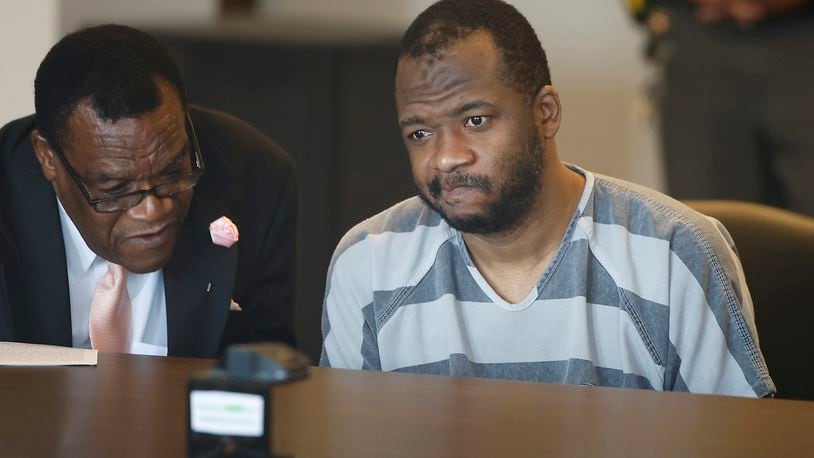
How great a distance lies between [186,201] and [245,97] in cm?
187

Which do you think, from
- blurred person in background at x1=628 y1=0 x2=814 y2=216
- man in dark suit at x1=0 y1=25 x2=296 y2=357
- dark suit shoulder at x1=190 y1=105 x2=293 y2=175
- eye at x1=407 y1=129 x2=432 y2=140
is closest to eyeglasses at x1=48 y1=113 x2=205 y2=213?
man in dark suit at x1=0 y1=25 x2=296 y2=357

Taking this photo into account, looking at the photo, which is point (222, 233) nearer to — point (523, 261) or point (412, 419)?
point (523, 261)

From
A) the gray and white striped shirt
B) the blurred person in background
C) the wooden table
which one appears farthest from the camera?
the blurred person in background

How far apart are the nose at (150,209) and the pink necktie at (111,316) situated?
19cm

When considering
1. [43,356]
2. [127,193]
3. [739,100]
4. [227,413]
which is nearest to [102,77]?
[127,193]

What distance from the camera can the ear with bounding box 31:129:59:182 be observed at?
2.08 meters

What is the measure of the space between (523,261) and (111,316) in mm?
713

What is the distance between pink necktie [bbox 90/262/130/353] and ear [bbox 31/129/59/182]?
0.20 metres

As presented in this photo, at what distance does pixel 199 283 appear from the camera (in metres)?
2.14

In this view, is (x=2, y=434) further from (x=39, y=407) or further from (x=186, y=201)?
(x=186, y=201)

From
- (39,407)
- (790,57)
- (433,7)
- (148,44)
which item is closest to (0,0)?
(148,44)

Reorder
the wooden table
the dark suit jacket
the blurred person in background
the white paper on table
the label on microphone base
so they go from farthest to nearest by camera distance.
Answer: the blurred person in background < the dark suit jacket < the white paper on table < the wooden table < the label on microphone base

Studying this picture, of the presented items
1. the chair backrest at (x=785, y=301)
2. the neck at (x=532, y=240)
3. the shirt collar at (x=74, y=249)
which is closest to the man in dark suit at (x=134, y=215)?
the shirt collar at (x=74, y=249)

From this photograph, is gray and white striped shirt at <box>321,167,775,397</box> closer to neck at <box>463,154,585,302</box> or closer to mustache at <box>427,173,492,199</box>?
neck at <box>463,154,585,302</box>
